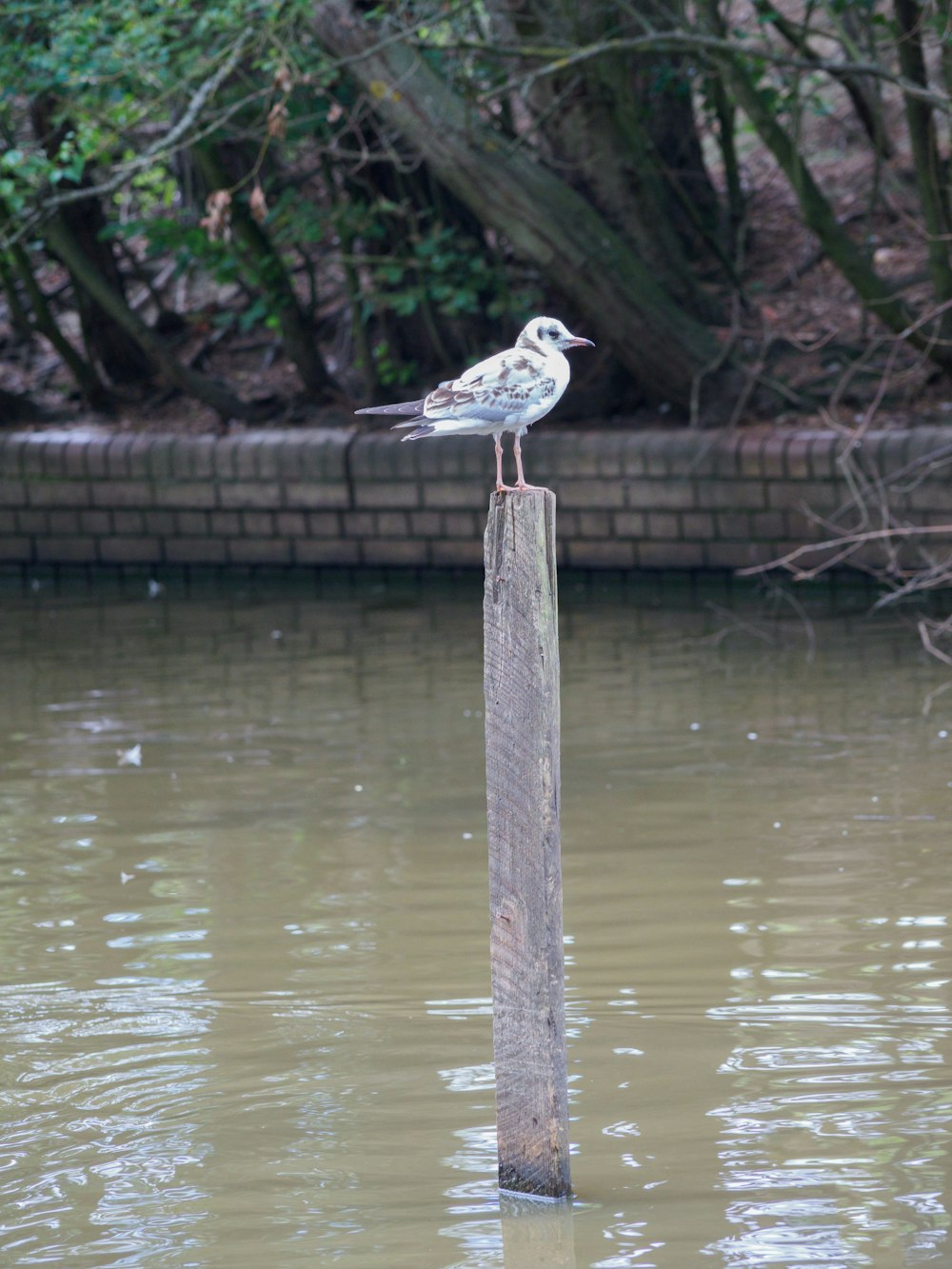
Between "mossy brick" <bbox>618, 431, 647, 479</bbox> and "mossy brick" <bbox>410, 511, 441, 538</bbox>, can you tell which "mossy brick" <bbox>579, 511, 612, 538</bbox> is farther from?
"mossy brick" <bbox>410, 511, 441, 538</bbox>

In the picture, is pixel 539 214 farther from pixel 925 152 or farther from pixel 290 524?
pixel 290 524

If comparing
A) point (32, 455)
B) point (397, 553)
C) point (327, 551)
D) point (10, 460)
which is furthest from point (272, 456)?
point (10, 460)

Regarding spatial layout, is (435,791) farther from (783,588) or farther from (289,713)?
(783,588)

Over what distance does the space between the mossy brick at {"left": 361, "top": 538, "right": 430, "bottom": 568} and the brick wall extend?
1 cm

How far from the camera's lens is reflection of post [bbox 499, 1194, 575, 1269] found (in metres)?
3.54

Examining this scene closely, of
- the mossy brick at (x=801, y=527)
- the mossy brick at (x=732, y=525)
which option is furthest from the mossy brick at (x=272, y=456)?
the mossy brick at (x=801, y=527)

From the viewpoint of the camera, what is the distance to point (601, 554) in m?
11.2

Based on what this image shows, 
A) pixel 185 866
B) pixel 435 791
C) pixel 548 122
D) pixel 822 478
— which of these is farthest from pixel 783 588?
pixel 185 866

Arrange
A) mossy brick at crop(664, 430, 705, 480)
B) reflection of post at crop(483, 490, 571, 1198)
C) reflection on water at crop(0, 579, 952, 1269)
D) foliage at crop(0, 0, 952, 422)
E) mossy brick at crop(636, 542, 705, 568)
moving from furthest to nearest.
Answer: mossy brick at crop(636, 542, 705, 568), mossy brick at crop(664, 430, 705, 480), foliage at crop(0, 0, 952, 422), reflection on water at crop(0, 579, 952, 1269), reflection of post at crop(483, 490, 571, 1198)

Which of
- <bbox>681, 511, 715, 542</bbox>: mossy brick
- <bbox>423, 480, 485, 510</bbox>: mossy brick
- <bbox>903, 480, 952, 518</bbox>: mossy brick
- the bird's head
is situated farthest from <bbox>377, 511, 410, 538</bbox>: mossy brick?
the bird's head

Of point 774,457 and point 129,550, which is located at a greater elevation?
point 774,457

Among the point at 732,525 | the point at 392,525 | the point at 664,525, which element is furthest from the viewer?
the point at 392,525

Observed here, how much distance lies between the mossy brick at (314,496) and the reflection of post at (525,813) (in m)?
8.25

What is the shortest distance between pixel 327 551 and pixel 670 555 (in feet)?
8.02
